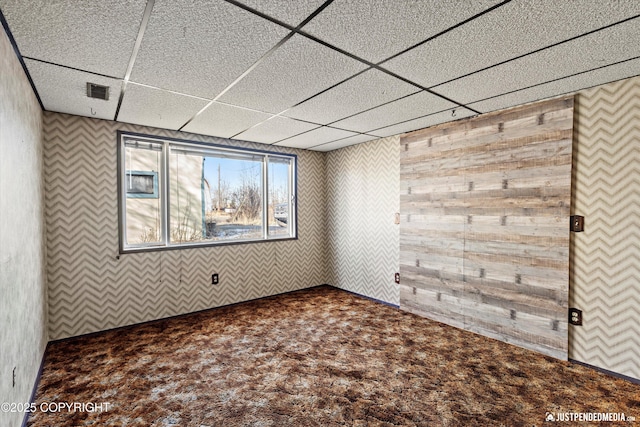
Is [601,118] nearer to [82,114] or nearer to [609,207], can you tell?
[609,207]

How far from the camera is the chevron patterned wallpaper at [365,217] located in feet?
13.9

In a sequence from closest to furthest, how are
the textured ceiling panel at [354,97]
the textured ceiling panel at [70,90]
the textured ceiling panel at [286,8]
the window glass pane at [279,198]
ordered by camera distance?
the textured ceiling panel at [286,8], the textured ceiling panel at [70,90], the textured ceiling panel at [354,97], the window glass pane at [279,198]

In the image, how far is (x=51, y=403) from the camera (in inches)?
84.7

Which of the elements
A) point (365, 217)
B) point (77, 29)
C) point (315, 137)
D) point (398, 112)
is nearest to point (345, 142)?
point (315, 137)

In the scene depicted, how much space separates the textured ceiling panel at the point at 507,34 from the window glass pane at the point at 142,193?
3.14 m

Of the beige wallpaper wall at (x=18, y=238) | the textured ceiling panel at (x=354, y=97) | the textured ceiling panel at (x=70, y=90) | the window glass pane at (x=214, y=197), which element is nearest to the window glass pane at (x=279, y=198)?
the window glass pane at (x=214, y=197)

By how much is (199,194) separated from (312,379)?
2.89m

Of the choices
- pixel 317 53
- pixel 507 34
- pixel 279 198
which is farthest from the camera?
pixel 279 198

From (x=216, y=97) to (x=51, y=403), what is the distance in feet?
8.63

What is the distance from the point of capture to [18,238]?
1972 mm

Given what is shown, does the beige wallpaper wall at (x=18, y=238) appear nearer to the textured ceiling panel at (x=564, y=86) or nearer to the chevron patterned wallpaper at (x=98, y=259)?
the chevron patterned wallpaper at (x=98, y=259)

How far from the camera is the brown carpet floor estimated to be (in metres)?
2.02

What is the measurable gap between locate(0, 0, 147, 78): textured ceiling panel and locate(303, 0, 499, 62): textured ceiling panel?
924mm

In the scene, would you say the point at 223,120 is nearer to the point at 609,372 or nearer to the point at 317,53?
the point at 317,53
